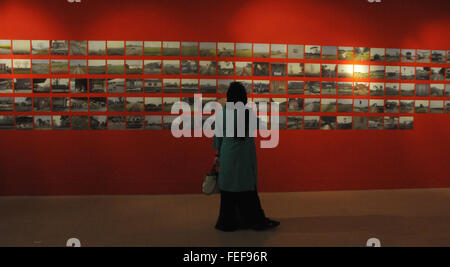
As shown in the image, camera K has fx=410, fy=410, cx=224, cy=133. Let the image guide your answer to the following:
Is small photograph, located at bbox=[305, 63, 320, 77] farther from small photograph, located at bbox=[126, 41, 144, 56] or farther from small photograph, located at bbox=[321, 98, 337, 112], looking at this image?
small photograph, located at bbox=[126, 41, 144, 56]

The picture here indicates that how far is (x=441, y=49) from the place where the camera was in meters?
8.11

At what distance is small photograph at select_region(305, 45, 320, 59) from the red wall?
17cm

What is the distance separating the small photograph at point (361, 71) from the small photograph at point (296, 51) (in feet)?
3.60

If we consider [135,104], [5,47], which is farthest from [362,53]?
[5,47]

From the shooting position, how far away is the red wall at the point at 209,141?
720 cm

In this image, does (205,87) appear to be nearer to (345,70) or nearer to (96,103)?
(96,103)

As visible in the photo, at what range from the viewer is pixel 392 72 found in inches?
313

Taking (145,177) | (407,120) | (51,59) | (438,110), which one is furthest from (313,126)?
(51,59)

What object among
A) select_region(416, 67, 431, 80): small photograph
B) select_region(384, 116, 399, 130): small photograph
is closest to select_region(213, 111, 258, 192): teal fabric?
select_region(384, 116, 399, 130): small photograph

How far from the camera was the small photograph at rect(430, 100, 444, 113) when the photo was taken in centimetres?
815

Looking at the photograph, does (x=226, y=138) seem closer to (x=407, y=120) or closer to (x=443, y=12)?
(x=407, y=120)

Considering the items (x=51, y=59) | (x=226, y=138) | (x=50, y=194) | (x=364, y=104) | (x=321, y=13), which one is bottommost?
(x=50, y=194)

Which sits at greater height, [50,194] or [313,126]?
[313,126]

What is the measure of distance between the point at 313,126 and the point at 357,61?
4.92 feet
